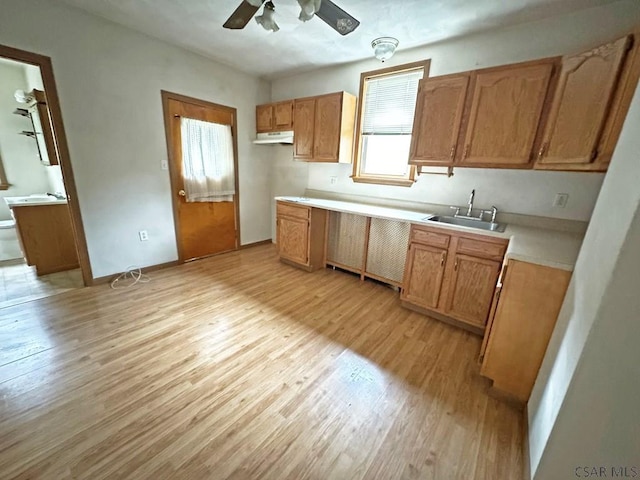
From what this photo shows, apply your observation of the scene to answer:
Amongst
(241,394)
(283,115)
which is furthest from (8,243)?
(241,394)

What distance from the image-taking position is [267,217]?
450 centimetres

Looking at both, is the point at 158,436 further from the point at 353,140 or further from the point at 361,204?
the point at 353,140

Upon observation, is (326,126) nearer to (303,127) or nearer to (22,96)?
(303,127)

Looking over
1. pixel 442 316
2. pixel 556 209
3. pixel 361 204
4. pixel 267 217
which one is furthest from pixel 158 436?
pixel 267 217

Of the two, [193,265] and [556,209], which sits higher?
[556,209]

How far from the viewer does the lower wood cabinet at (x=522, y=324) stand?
1.41 meters

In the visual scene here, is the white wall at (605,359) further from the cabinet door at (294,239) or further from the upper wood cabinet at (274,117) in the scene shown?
the upper wood cabinet at (274,117)

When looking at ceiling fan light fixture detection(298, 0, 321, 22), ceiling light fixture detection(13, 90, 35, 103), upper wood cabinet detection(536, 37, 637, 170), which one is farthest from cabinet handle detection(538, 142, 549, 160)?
ceiling light fixture detection(13, 90, 35, 103)

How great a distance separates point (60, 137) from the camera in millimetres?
2373

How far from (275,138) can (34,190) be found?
12.3 feet

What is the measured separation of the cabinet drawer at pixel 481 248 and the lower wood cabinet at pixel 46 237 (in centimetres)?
426

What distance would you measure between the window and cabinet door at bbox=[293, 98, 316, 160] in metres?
0.61

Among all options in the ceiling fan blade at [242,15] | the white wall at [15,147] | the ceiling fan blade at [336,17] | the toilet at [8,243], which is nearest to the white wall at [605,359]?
the ceiling fan blade at [336,17]

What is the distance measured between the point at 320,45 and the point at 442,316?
3050mm
